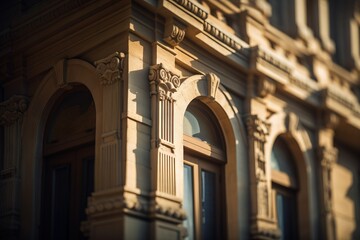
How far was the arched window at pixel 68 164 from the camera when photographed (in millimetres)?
18266

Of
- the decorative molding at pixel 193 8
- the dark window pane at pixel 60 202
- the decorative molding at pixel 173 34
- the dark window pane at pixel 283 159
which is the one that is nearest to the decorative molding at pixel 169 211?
the dark window pane at pixel 60 202

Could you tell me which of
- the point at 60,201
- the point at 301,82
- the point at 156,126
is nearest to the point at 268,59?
the point at 301,82

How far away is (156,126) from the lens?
17438 mm

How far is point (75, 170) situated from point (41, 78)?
2.59 meters

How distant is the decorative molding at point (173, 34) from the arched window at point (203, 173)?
5.85ft

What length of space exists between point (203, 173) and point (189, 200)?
1.01 m

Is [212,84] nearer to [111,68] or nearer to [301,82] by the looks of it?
[111,68]

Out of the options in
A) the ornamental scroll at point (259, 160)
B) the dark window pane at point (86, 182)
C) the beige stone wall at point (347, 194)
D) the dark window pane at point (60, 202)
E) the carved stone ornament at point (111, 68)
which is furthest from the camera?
the beige stone wall at point (347, 194)

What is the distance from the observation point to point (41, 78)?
19.7 m

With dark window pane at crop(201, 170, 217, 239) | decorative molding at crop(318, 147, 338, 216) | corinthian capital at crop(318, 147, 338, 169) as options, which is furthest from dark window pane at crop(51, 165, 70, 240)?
corinthian capital at crop(318, 147, 338, 169)

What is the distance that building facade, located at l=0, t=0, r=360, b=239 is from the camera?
1717 centimetres

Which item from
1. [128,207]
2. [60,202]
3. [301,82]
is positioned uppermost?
[301,82]

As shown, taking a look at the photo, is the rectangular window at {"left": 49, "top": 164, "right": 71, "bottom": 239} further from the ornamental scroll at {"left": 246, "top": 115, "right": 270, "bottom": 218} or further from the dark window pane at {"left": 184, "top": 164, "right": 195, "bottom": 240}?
the ornamental scroll at {"left": 246, "top": 115, "right": 270, "bottom": 218}

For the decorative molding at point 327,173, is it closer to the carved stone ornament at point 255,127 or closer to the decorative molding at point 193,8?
the carved stone ornament at point 255,127
